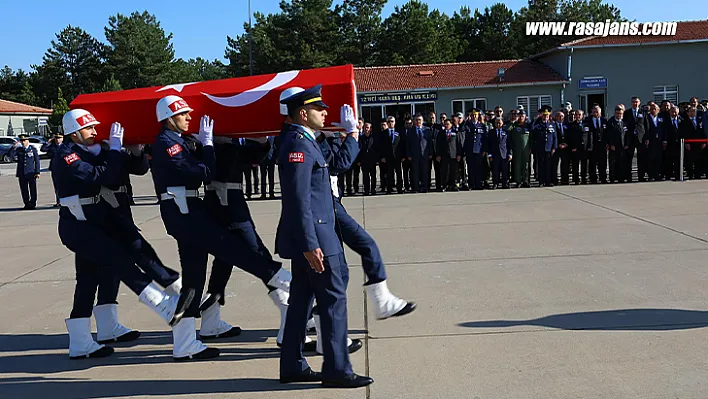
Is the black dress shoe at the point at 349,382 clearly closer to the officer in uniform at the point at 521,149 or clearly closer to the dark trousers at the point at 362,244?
the dark trousers at the point at 362,244

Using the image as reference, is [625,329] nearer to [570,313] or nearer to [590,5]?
[570,313]

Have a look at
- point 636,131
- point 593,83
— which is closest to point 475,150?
point 636,131

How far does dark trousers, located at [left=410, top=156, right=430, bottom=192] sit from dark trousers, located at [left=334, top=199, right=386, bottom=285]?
33.2ft

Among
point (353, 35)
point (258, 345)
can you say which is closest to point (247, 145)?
point (258, 345)

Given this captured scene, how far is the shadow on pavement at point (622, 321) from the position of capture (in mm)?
5098

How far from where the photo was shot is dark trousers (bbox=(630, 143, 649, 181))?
49.4ft

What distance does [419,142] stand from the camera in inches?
591

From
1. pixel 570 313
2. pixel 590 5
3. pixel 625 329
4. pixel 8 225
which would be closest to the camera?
pixel 625 329

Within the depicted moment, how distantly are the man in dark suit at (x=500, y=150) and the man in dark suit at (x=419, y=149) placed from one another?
4.42 feet

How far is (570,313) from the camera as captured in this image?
552cm

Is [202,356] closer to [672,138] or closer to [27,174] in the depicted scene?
[672,138]

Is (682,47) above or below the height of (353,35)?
below

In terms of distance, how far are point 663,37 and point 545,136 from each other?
82.6 feet

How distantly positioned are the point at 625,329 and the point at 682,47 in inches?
1346
